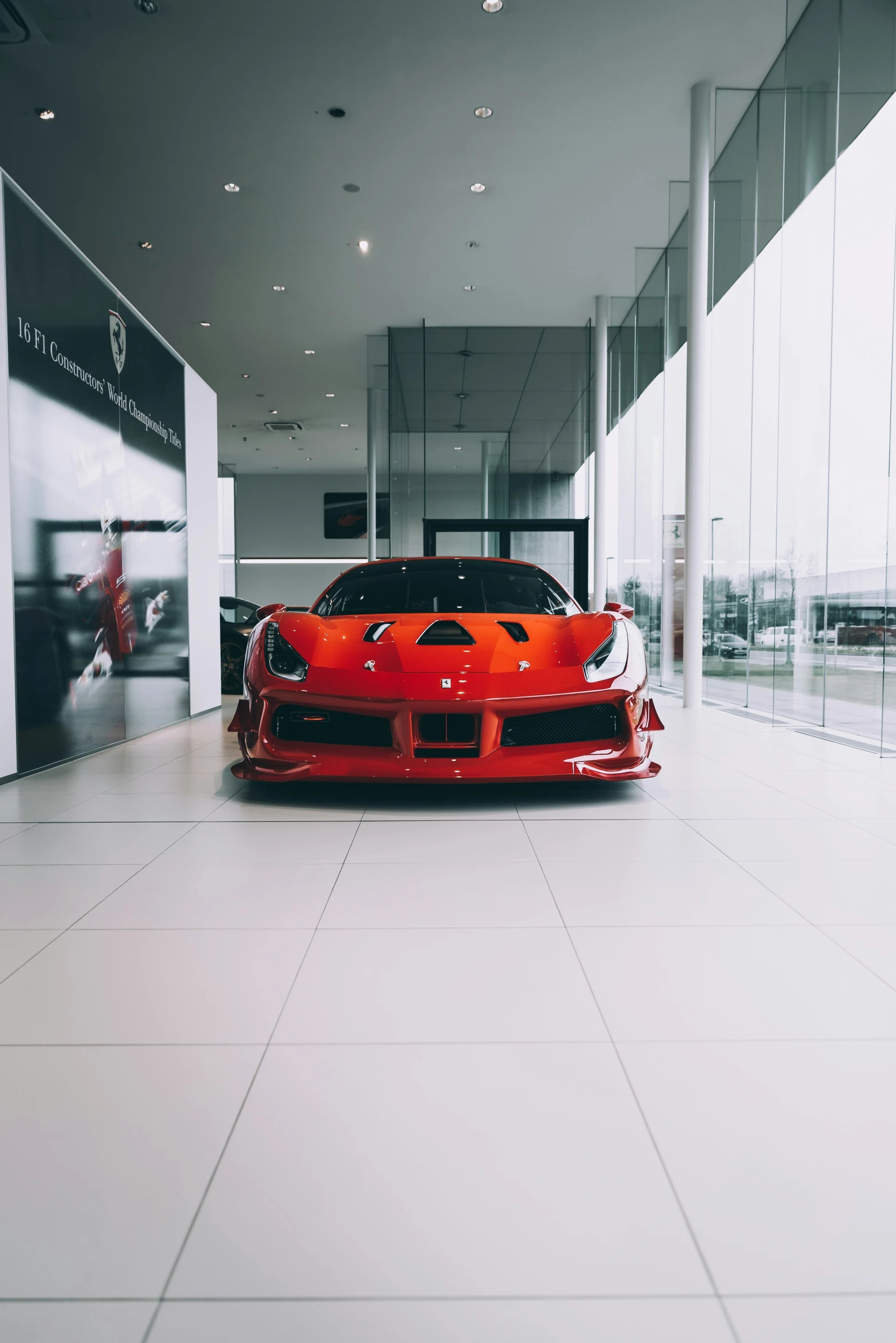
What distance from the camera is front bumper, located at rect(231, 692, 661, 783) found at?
260 cm

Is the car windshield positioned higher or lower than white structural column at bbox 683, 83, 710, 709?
lower

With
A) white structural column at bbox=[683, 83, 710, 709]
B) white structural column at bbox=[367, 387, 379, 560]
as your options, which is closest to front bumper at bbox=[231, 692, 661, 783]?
white structural column at bbox=[683, 83, 710, 709]

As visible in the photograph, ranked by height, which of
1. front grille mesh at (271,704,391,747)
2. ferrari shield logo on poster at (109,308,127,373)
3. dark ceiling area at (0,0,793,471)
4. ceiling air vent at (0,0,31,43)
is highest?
dark ceiling area at (0,0,793,471)

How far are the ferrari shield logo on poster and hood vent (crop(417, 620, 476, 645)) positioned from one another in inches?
113

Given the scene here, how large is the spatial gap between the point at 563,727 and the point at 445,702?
1.38 ft

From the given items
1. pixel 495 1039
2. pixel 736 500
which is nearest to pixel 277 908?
pixel 495 1039

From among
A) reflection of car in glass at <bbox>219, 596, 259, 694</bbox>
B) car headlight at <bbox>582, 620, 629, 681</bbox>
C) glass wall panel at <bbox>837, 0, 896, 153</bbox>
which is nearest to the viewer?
car headlight at <bbox>582, 620, 629, 681</bbox>

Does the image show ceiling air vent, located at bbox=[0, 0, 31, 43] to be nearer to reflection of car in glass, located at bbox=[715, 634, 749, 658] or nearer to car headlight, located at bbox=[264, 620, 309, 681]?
car headlight, located at bbox=[264, 620, 309, 681]

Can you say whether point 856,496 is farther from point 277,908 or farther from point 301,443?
point 301,443

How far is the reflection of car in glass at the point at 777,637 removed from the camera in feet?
19.2

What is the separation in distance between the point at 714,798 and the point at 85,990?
2206mm

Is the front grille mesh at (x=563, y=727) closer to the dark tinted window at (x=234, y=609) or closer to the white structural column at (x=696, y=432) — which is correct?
the white structural column at (x=696, y=432)

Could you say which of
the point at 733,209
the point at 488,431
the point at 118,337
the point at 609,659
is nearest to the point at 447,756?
the point at 609,659

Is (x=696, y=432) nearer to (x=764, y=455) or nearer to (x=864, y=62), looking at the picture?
(x=764, y=455)
